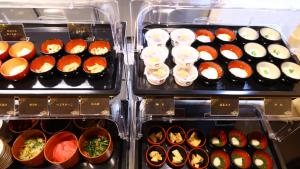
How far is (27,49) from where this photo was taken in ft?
5.47

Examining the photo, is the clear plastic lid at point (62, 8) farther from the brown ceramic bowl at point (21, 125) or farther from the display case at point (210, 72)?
the brown ceramic bowl at point (21, 125)

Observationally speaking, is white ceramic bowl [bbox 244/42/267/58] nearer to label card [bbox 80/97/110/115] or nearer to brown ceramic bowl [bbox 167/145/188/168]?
brown ceramic bowl [bbox 167/145/188/168]

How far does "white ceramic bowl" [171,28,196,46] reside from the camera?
1702 millimetres

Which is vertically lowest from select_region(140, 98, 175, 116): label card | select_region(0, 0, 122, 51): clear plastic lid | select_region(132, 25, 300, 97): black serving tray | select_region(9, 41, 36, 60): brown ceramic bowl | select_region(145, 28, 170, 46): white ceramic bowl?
select_region(140, 98, 175, 116): label card

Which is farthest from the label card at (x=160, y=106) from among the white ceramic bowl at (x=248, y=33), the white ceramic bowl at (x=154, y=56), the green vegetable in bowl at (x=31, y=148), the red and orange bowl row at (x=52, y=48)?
the green vegetable in bowl at (x=31, y=148)

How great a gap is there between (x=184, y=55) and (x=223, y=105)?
1.25 feet

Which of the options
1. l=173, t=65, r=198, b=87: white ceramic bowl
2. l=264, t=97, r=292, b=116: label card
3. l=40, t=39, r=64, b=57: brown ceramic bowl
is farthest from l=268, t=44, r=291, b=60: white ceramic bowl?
l=40, t=39, r=64, b=57: brown ceramic bowl

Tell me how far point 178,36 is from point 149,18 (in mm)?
259

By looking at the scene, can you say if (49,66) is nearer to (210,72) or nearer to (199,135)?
(210,72)

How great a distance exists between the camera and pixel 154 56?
63.4 inches

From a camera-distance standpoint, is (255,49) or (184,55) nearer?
(184,55)

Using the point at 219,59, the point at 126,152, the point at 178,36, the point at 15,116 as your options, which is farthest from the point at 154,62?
the point at 15,116

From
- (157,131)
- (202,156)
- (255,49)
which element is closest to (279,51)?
(255,49)

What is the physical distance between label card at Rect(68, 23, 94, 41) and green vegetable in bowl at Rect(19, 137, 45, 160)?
772 mm
